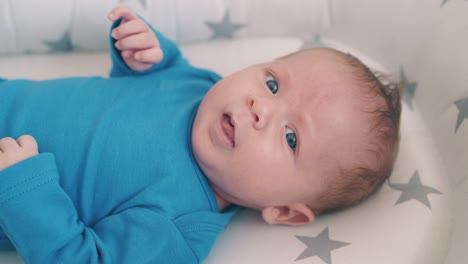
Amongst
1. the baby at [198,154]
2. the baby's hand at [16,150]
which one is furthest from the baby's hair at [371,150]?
the baby's hand at [16,150]

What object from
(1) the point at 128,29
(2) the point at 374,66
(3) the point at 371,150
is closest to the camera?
(3) the point at 371,150

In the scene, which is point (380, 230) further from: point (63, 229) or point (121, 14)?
point (121, 14)

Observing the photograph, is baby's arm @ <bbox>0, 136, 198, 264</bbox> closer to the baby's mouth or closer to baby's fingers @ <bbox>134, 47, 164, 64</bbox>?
the baby's mouth

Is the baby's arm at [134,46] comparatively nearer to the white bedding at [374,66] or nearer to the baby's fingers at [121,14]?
the baby's fingers at [121,14]

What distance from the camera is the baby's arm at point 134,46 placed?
3.61 ft

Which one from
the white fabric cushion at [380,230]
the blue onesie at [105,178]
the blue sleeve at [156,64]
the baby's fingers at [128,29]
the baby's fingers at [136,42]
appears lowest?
the white fabric cushion at [380,230]

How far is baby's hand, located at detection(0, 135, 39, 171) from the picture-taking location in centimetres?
84

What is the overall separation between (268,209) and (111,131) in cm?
34

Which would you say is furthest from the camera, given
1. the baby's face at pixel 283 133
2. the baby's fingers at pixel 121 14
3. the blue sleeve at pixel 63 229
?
the baby's fingers at pixel 121 14

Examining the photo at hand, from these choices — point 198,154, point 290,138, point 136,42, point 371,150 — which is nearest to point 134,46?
point 136,42

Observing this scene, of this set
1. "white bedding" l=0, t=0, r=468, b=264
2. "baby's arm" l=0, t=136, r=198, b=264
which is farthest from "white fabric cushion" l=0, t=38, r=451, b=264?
"baby's arm" l=0, t=136, r=198, b=264

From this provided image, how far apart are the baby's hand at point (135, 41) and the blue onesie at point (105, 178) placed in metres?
0.07

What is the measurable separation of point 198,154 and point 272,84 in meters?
0.20

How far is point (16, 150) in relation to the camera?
855mm
